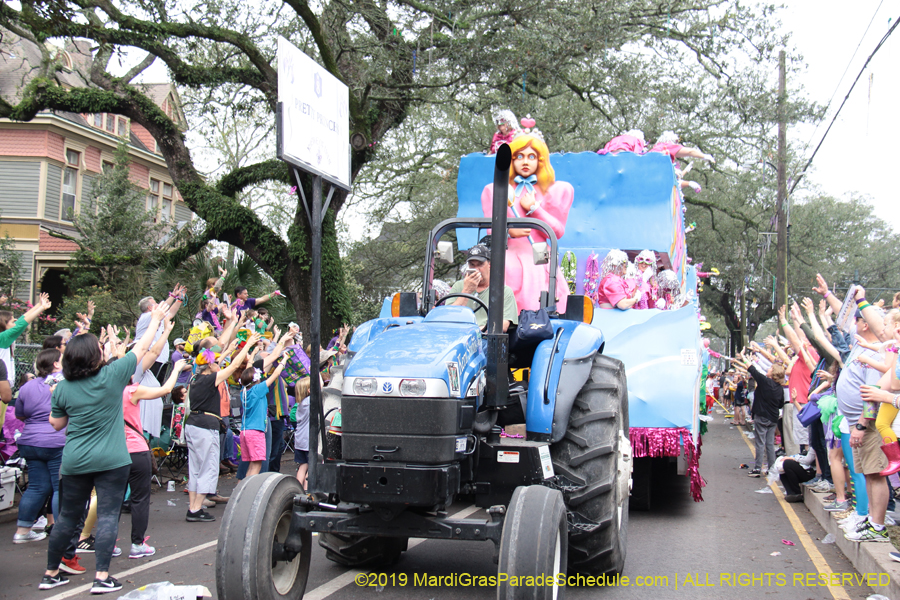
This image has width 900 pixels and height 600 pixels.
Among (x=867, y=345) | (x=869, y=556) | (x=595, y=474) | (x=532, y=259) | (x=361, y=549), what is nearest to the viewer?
(x=595, y=474)

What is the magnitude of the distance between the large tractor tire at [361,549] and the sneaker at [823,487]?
224 inches

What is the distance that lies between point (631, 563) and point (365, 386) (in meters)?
3.15

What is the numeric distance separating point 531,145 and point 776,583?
5.21 meters

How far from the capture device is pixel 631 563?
6.00 meters

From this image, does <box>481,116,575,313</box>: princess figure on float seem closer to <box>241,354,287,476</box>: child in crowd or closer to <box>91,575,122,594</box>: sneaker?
<box>241,354,287,476</box>: child in crowd

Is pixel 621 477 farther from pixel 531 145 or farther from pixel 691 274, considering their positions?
pixel 691 274

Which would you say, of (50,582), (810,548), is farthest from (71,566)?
(810,548)

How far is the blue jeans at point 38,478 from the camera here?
6316 millimetres

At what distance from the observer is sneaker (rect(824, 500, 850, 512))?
7556mm

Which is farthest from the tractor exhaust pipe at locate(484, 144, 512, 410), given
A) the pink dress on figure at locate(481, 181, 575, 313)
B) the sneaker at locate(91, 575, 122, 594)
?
the sneaker at locate(91, 575, 122, 594)

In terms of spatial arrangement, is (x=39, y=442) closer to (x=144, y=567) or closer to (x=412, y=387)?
(x=144, y=567)

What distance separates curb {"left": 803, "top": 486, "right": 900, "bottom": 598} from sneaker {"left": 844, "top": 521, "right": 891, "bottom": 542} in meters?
0.05

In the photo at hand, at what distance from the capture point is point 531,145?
→ 29.0 ft

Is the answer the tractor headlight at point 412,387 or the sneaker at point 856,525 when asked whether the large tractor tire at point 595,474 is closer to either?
the tractor headlight at point 412,387
